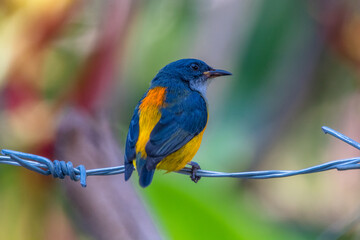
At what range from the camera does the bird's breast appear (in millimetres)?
3061

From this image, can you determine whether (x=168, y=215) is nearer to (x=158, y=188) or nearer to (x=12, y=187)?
(x=158, y=188)

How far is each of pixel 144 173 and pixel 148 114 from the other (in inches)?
20.1

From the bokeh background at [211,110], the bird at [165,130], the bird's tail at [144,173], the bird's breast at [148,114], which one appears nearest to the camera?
the bird's tail at [144,173]

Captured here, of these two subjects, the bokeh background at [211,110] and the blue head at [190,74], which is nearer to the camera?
the blue head at [190,74]

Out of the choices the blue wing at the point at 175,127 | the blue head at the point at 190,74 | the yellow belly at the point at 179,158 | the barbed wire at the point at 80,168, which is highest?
the blue head at the point at 190,74

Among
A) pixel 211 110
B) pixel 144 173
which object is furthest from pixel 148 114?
pixel 211 110

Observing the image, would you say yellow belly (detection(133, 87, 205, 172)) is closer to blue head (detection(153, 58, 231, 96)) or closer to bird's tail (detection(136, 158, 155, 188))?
bird's tail (detection(136, 158, 155, 188))

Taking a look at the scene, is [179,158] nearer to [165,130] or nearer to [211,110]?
[165,130]

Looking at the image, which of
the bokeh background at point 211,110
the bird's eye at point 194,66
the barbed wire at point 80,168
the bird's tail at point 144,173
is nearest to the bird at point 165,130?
the bird's tail at point 144,173

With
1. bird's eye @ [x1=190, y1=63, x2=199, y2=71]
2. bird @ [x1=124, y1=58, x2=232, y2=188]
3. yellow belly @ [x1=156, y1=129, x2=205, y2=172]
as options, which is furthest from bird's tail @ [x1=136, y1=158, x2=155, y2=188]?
bird's eye @ [x1=190, y1=63, x2=199, y2=71]

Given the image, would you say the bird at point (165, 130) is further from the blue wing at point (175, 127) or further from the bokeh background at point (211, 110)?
the bokeh background at point (211, 110)

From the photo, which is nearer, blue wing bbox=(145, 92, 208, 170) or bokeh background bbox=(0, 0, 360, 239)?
blue wing bbox=(145, 92, 208, 170)

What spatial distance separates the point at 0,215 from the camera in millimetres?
4219

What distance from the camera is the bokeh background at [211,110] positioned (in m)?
3.99
